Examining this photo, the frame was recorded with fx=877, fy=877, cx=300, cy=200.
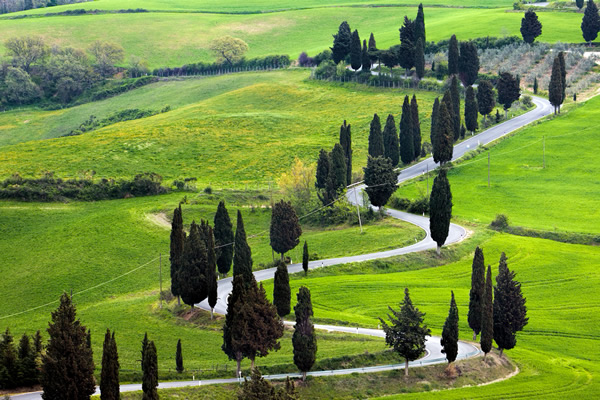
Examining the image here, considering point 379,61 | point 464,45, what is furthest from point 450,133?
point 379,61

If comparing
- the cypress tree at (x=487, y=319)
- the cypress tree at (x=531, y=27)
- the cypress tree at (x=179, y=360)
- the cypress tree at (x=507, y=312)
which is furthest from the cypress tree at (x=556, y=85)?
the cypress tree at (x=179, y=360)

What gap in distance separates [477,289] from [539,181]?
62.4 metres

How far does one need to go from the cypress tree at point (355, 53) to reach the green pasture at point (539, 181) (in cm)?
4840

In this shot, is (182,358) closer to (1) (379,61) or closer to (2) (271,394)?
(2) (271,394)

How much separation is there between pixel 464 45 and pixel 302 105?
3451 centimetres

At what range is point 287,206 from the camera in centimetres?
10781

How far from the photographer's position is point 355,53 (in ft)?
614

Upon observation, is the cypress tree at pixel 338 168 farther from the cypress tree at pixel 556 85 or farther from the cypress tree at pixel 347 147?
the cypress tree at pixel 556 85

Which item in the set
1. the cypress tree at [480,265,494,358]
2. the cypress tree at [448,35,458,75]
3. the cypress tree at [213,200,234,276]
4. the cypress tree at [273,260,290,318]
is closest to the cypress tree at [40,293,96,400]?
the cypress tree at [273,260,290,318]

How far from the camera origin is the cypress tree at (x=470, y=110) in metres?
147

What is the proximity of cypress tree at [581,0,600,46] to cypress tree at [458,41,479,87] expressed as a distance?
35135 mm

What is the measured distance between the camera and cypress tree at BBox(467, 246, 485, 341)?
7500cm

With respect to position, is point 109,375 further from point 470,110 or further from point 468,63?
point 468,63

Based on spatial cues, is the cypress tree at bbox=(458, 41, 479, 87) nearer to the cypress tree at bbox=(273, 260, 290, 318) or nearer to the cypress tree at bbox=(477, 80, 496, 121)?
the cypress tree at bbox=(477, 80, 496, 121)
